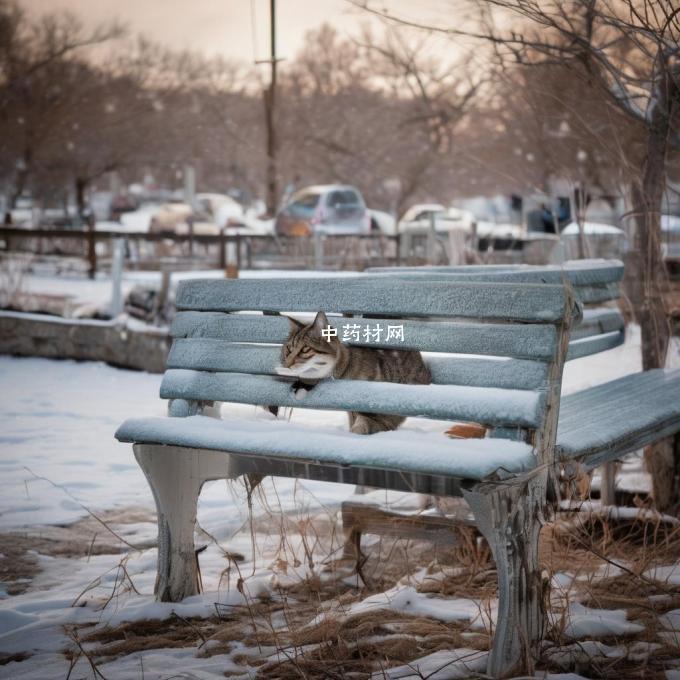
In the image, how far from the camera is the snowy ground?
331 cm

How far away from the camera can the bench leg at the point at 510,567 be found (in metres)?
2.99

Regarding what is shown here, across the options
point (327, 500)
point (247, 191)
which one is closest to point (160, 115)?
point (247, 191)

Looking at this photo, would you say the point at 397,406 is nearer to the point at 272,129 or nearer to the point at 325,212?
the point at 325,212

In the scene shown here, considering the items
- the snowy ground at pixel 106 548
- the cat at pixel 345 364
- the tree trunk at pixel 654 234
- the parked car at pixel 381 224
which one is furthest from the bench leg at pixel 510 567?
the parked car at pixel 381 224

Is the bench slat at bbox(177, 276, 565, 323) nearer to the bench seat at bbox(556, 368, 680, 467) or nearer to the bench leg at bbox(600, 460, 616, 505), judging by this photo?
the bench seat at bbox(556, 368, 680, 467)

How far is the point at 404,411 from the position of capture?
133 inches

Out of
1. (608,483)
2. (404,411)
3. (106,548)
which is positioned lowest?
(106,548)

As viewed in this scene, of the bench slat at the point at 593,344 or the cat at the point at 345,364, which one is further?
the bench slat at the point at 593,344

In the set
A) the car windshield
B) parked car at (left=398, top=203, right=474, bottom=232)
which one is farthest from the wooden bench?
the car windshield

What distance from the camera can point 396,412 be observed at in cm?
338

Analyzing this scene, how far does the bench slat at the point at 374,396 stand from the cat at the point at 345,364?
0.27 ft

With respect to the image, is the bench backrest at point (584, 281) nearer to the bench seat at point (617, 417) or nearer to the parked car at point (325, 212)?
the bench seat at point (617, 417)

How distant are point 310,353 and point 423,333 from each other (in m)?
0.44

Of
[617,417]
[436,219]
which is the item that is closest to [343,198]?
[436,219]
